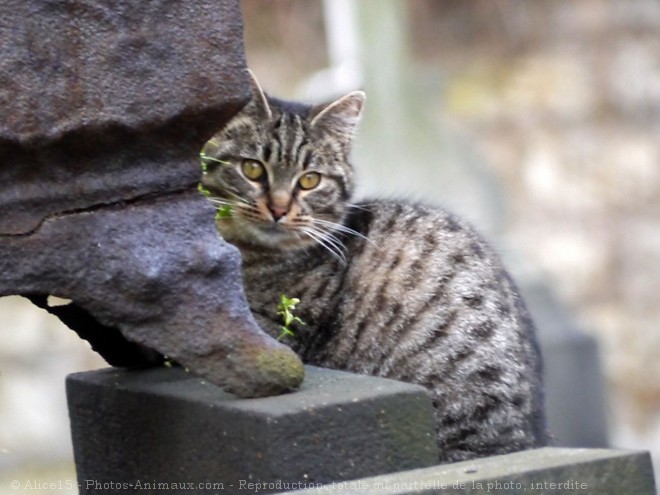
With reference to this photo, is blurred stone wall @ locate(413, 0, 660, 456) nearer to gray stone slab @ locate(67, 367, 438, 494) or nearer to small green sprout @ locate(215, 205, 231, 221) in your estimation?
small green sprout @ locate(215, 205, 231, 221)

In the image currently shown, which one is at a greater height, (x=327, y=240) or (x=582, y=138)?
(x=327, y=240)

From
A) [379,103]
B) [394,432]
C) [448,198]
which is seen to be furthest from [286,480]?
[379,103]

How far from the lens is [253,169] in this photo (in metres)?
3.14

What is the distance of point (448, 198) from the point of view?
5.73m

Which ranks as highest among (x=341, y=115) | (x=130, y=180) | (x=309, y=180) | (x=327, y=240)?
(x=130, y=180)

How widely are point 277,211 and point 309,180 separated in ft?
0.51

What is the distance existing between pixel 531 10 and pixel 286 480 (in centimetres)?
532

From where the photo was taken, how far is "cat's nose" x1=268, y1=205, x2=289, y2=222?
3135 mm

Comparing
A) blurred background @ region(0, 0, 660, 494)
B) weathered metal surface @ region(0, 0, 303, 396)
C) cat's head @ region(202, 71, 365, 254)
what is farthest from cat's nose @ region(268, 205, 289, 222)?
blurred background @ region(0, 0, 660, 494)

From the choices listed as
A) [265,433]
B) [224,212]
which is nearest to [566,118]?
[224,212]

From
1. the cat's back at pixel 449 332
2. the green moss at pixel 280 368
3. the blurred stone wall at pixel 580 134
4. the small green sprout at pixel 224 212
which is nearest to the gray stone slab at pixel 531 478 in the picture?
the green moss at pixel 280 368

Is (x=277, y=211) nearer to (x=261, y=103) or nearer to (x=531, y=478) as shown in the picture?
(x=261, y=103)

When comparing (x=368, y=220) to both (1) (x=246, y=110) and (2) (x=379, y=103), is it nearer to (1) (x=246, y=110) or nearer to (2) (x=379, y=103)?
(1) (x=246, y=110)

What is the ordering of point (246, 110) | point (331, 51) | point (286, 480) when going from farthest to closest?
point (331, 51), point (246, 110), point (286, 480)
